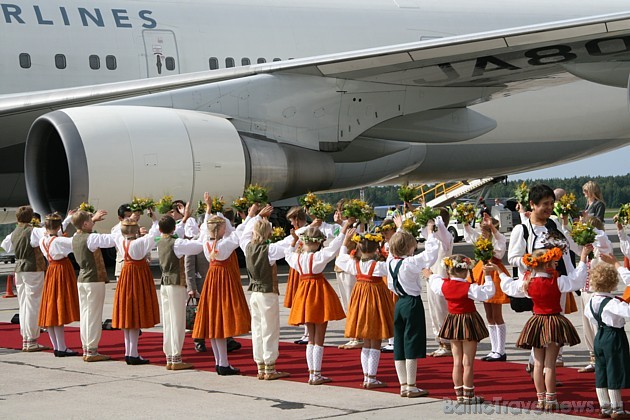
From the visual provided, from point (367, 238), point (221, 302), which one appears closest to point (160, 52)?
point (221, 302)

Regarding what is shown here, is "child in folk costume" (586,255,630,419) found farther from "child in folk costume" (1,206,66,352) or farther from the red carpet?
"child in folk costume" (1,206,66,352)

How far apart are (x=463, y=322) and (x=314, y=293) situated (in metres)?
1.42

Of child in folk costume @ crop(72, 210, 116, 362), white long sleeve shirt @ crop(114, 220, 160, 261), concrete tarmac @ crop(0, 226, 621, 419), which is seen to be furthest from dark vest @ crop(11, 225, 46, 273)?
white long sleeve shirt @ crop(114, 220, 160, 261)

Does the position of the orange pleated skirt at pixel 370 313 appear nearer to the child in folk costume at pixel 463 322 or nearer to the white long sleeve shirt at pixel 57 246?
the child in folk costume at pixel 463 322

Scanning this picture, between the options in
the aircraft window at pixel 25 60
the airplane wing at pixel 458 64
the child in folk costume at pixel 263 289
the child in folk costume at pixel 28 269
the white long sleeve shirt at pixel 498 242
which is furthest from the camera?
the aircraft window at pixel 25 60

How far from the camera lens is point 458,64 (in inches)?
584

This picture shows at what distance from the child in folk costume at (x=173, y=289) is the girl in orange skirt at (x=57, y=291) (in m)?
1.13

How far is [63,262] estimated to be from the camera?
31.7ft

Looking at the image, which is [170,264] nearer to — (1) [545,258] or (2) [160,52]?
(1) [545,258]

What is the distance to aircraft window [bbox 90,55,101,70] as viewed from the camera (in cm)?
1527

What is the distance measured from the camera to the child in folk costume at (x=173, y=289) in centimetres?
854

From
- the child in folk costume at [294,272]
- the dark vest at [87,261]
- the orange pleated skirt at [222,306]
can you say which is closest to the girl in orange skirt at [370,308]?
the orange pleated skirt at [222,306]

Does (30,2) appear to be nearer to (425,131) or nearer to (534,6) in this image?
(425,131)

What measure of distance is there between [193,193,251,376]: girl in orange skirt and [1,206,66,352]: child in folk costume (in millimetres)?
2257
